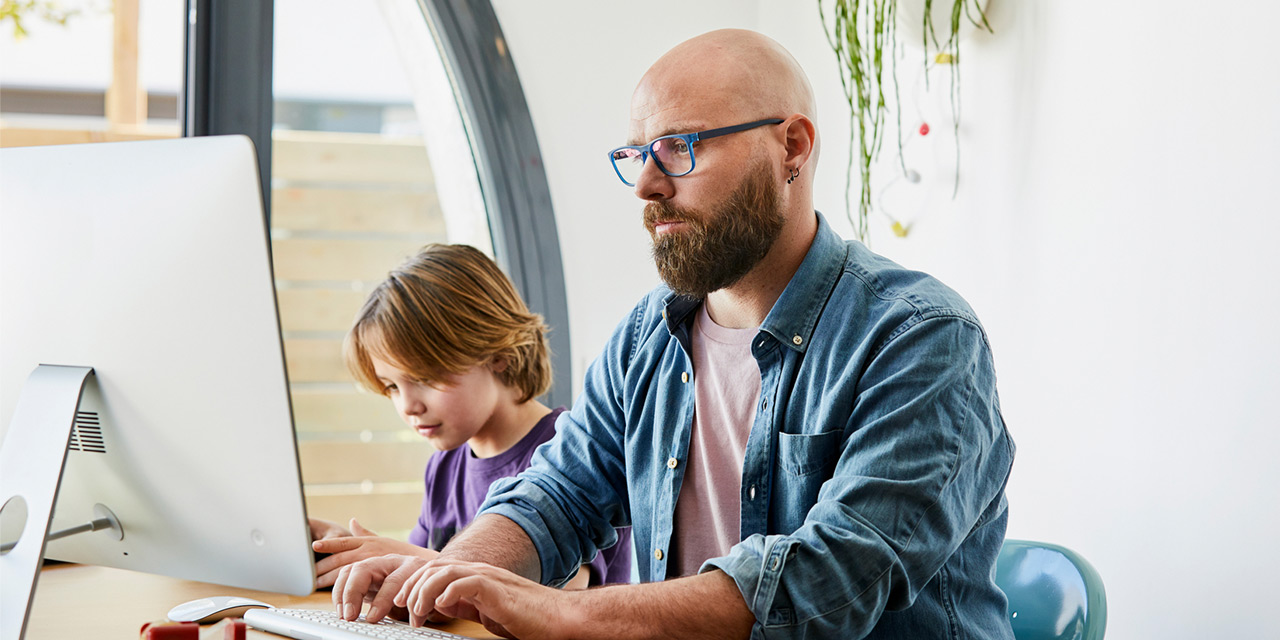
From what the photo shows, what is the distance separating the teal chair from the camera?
114cm

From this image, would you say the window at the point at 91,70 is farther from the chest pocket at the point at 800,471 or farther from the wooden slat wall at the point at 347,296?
the chest pocket at the point at 800,471

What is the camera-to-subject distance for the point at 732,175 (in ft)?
4.18

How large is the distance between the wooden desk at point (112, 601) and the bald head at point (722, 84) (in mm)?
687

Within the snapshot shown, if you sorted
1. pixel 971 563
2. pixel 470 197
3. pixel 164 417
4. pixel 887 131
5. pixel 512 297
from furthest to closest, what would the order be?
1. pixel 470 197
2. pixel 887 131
3. pixel 512 297
4. pixel 971 563
5. pixel 164 417

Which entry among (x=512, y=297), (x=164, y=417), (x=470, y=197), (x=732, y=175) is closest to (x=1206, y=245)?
(x=732, y=175)

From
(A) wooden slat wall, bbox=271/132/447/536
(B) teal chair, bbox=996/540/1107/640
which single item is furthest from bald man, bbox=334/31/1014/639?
(A) wooden slat wall, bbox=271/132/447/536

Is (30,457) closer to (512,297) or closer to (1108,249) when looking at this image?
(512,297)

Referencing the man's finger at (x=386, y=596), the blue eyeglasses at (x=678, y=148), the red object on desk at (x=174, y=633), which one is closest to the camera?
the red object on desk at (x=174, y=633)

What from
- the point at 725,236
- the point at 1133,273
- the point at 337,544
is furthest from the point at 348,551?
the point at 1133,273

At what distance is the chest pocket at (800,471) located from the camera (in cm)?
112

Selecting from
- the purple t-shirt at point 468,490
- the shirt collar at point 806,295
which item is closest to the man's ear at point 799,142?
the shirt collar at point 806,295

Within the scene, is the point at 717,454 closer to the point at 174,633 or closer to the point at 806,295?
the point at 806,295

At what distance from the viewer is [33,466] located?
898 millimetres

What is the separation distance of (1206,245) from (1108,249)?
0.59 ft
